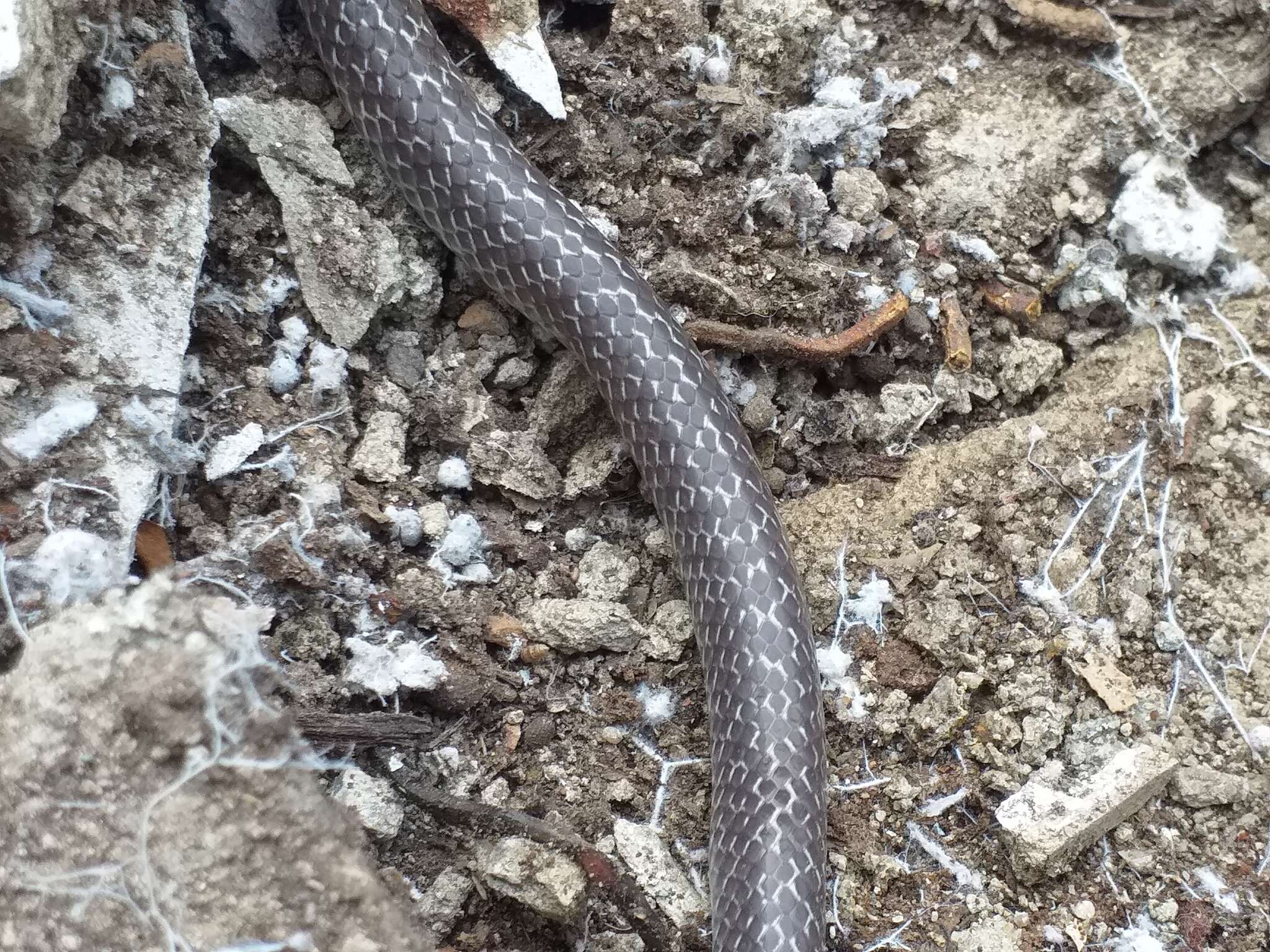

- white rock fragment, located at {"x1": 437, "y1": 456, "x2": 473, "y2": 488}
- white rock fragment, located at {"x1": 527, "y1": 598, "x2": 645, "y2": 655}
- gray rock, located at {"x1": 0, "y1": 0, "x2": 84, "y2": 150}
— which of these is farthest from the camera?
white rock fragment, located at {"x1": 437, "y1": 456, "x2": 473, "y2": 488}

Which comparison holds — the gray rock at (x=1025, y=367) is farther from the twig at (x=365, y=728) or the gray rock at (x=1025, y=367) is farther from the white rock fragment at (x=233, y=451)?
the white rock fragment at (x=233, y=451)

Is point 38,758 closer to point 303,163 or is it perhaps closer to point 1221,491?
point 303,163

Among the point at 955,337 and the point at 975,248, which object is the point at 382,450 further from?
the point at 975,248

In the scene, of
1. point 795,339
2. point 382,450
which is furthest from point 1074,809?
point 382,450

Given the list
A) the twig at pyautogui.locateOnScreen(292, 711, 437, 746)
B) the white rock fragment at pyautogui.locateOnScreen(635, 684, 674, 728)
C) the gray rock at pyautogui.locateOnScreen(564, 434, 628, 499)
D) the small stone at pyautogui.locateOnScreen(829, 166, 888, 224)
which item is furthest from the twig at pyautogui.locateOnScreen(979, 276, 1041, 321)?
the twig at pyautogui.locateOnScreen(292, 711, 437, 746)

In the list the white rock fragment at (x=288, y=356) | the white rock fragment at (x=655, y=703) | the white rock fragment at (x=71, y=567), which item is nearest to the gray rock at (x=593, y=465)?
the white rock fragment at (x=655, y=703)

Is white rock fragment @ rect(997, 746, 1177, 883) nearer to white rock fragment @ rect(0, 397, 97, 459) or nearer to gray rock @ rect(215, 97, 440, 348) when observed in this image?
gray rock @ rect(215, 97, 440, 348)
